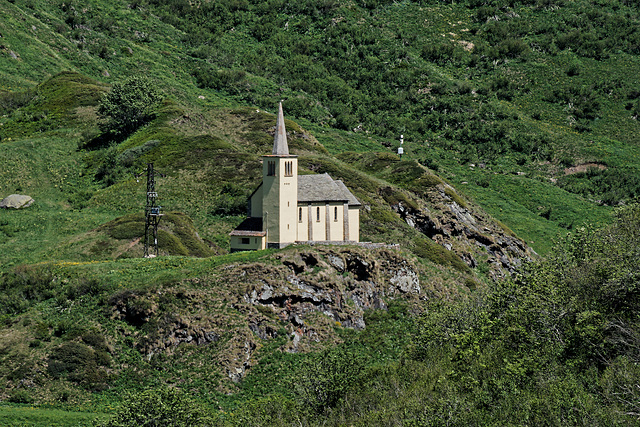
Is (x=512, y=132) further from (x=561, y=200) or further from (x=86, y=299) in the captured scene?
(x=86, y=299)

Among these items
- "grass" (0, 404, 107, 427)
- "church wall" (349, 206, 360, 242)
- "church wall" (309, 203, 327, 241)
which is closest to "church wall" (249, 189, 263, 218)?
"church wall" (309, 203, 327, 241)

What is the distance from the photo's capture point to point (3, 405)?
4703 cm

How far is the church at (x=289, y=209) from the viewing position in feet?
213

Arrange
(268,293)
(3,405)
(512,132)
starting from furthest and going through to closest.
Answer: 1. (512,132)
2. (268,293)
3. (3,405)

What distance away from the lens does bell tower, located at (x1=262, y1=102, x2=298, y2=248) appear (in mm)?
64875

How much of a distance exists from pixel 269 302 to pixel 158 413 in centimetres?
2145

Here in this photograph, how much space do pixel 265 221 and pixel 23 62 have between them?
10953 centimetres

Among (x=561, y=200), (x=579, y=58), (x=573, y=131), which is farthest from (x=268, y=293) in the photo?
(x=579, y=58)

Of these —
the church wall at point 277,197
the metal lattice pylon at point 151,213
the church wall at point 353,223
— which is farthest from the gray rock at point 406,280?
the metal lattice pylon at point 151,213

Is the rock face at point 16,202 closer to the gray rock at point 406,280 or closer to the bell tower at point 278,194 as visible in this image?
the bell tower at point 278,194

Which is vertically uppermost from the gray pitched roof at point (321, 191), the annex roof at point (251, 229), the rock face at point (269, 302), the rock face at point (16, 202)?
the gray pitched roof at point (321, 191)

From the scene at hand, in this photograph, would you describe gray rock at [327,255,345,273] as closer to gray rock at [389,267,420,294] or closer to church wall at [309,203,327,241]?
church wall at [309,203,327,241]

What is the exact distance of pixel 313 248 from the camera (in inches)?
2544

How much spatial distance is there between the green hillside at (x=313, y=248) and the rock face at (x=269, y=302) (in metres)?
0.21
